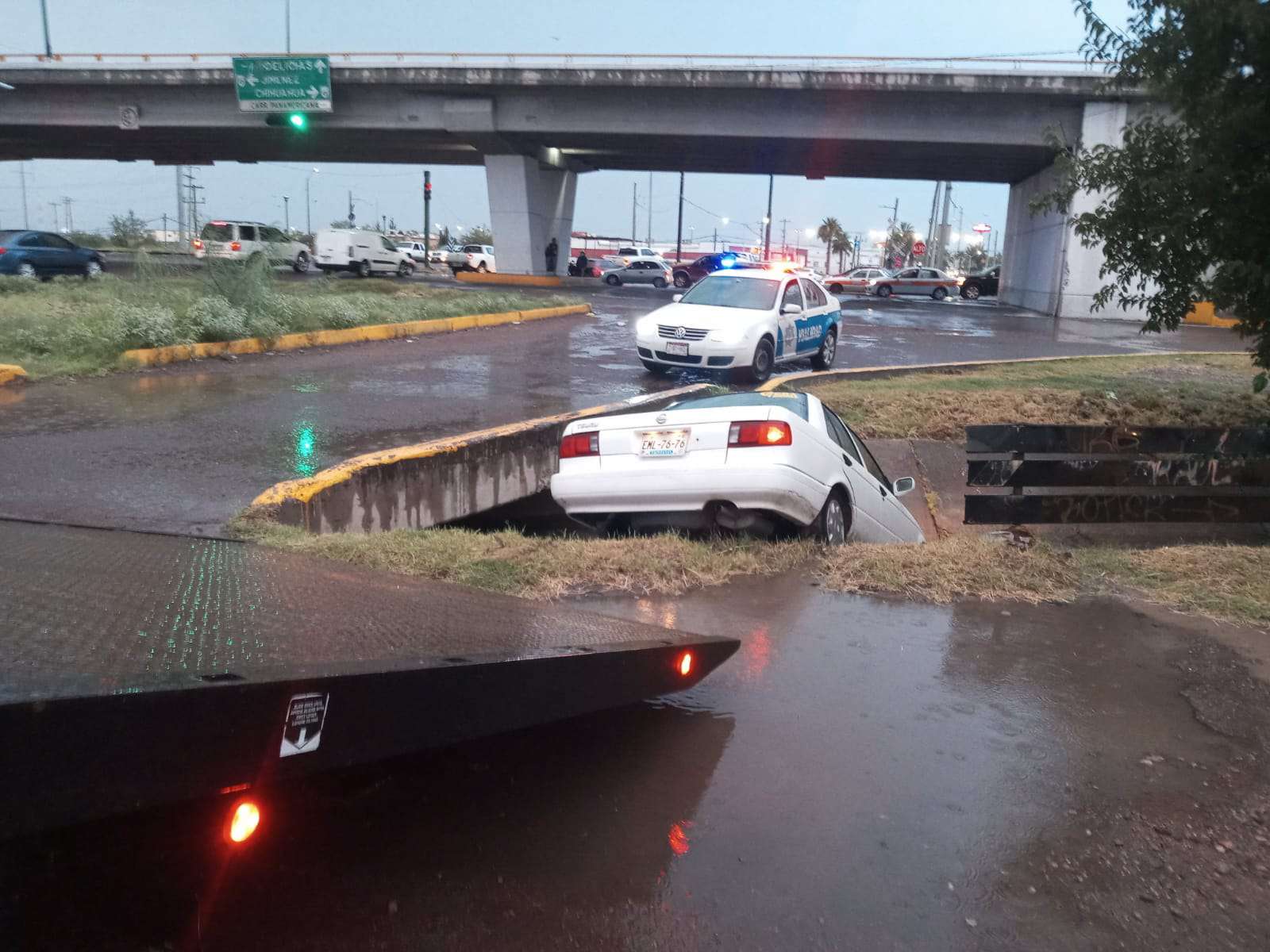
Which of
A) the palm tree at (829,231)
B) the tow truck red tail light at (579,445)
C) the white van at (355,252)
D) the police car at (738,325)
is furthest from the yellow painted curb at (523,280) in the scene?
the palm tree at (829,231)

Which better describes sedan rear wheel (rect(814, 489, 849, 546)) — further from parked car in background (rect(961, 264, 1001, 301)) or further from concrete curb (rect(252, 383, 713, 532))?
parked car in background (rect(961, 264, 1001, 301))

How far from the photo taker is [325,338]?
1559 cm

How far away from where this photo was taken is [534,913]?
9.12ft

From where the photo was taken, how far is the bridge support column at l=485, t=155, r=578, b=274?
40.5 m

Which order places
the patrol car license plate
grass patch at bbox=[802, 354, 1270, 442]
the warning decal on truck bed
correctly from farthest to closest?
grass patch at bbox=[802, 354, 1270, 442] → the patrol car license plate → the warning decal on truck bed

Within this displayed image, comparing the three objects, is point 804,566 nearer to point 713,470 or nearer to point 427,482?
point 713,470

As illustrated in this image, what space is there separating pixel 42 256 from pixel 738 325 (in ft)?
72.3

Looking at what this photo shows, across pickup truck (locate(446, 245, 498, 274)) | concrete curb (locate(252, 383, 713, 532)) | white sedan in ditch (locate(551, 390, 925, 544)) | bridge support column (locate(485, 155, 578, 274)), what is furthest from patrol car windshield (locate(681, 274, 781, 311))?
pickup truck (locate(446, 245, 498, 274))

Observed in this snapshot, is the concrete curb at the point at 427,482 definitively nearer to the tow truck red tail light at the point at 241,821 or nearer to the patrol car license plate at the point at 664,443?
the patrol car license plate at the point at 664,443

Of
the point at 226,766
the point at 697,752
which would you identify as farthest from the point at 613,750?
the point at 226,766

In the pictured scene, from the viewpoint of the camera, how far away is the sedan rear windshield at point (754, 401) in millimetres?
7071

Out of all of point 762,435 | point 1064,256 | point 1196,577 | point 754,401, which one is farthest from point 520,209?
point 1196,577

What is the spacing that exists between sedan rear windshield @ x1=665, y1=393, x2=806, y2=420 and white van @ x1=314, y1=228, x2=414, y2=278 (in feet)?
112

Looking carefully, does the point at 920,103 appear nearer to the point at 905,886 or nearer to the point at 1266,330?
the point at 1266,330
